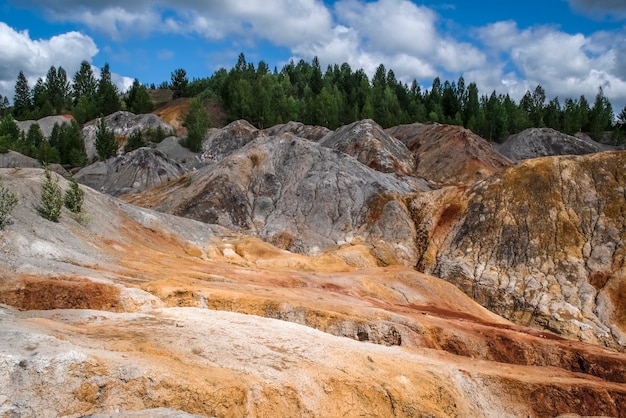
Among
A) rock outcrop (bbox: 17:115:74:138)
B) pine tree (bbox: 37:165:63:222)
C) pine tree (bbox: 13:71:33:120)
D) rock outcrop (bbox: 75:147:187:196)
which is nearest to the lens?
pine tree (bbox: 37:165:63:222)

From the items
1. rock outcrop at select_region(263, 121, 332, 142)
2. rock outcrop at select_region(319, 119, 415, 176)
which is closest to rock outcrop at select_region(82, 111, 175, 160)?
rock outcrop at select_region(263, 121, 332, 142)

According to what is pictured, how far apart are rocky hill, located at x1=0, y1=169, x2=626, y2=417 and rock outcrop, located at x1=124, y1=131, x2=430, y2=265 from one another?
1704 cm

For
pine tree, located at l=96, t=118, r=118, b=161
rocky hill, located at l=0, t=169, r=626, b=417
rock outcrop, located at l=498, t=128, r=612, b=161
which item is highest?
rock outcrop, located at l=498, t=128, r=612, b=161

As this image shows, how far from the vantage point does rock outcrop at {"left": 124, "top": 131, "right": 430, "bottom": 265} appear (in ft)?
155

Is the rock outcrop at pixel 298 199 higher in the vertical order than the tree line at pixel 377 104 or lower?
lower

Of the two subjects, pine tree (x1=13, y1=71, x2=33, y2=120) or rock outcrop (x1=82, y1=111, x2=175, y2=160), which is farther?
pine tree (x1=13, y1=71, x2=33, y2=120)

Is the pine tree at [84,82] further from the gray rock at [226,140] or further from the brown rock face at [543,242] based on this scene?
the brown rock face at [543,242]

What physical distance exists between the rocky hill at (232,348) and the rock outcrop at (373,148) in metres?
44.3

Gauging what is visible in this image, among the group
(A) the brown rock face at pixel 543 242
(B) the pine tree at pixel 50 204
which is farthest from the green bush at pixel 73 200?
(A) the brown rock face at pixel 543 242

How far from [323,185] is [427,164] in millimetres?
28485

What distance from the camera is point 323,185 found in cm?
5369

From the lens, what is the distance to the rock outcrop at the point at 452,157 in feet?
235

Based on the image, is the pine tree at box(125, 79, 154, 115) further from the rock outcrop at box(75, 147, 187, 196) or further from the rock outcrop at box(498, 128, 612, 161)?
the rock outcrop at box(498, 128, 612, 161)

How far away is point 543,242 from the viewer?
41.1 meters
